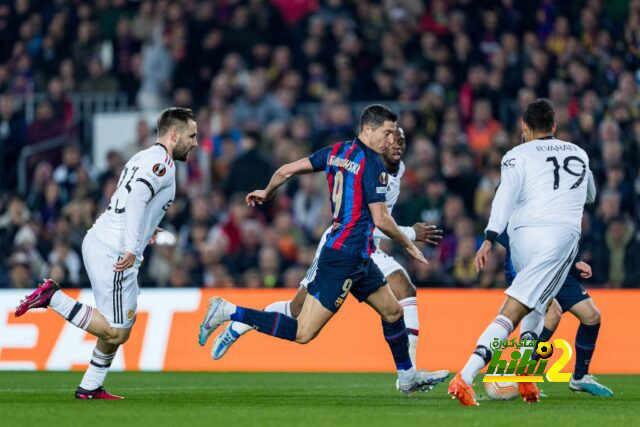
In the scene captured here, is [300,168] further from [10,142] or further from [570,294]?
[10,142]

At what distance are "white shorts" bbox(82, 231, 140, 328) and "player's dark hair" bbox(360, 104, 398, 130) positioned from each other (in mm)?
2081

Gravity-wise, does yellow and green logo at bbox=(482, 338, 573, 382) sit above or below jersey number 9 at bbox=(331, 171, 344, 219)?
below

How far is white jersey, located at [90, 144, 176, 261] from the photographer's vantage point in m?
10.3

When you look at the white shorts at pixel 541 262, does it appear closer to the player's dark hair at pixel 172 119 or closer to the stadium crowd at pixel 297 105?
the player's dark hair at pixel 172 119

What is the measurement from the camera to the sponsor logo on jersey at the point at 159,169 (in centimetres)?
1030

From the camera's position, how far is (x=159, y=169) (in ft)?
33.9

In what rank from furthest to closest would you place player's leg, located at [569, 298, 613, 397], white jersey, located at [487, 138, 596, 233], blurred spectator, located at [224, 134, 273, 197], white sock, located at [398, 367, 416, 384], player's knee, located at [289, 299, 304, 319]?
1. blurred spectator, located at [224, 134, 273, 197]
2. player's knee, located at [289, 299, 304, 319]
3. player's leg, located at [569, 298, 613, 397]
4. white sock, located at [398, 367, 416, 384]
5. white jersey, located at [487, 138, 596, 233]

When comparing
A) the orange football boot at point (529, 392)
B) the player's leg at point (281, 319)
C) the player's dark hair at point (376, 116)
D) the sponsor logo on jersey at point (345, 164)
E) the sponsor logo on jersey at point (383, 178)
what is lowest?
the orange football boot at point (529, 392)

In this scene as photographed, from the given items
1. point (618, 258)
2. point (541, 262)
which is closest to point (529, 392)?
point (541, 262)

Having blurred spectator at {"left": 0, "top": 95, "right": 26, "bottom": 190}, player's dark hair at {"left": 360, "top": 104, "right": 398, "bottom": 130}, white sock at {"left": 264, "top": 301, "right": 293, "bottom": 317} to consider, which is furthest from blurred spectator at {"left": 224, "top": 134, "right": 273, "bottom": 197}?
player's dark hair at {"left": 360, "top": 104, "right": 398, "bottom": 130}

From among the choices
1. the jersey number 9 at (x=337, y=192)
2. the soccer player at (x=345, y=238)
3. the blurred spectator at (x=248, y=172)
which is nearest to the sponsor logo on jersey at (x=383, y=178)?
the soccer player at (x=345, y=238)

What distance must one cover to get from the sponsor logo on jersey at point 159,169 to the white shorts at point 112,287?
74 cm

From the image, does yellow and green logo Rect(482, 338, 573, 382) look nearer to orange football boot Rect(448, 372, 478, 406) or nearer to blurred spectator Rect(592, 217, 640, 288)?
orange football boot Rect(448, 372, 478, 406)

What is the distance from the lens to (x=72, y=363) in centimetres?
1527
